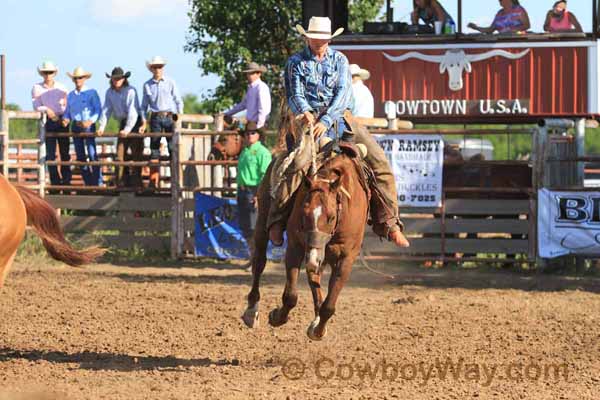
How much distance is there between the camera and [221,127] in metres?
15.3

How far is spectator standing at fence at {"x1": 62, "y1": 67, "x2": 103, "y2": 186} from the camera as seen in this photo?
1571 cm

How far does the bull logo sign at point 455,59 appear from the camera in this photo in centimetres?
1617

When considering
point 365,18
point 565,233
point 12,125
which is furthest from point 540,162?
point 12,125

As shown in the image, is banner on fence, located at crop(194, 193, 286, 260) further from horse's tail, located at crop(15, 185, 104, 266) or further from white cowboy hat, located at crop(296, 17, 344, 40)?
white cowboy hat, located at crop(296, 17, 344, 40)

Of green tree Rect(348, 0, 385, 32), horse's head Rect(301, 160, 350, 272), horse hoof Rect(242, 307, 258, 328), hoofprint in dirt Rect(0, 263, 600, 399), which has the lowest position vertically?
hoofprint in dirt Rect(0, 263, 600, 399)

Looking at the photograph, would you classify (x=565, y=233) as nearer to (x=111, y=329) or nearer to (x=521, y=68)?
(x=521, y=68)

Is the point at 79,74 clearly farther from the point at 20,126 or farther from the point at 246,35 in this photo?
the point at 20,126

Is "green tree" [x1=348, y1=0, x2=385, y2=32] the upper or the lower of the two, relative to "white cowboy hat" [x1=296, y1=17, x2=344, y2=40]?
upper

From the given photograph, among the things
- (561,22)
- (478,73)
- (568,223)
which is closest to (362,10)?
(478,73)

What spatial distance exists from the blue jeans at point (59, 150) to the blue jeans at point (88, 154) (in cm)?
24

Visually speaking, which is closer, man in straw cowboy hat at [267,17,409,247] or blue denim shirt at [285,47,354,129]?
man in straw cowboy hat at [267,17,409,247]

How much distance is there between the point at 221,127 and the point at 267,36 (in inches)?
399

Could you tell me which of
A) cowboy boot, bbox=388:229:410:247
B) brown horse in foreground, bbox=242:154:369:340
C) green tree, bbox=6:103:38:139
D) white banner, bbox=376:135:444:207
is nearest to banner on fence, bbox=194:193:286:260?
white banner, bbox=376:135:444:207

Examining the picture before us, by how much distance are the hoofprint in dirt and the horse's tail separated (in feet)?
2.39
